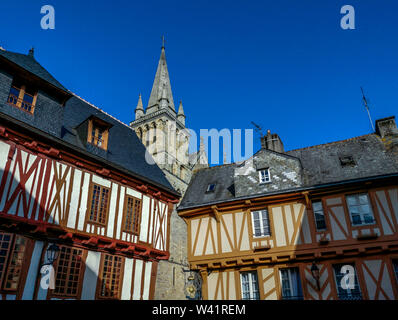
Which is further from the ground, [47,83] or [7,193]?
[47,83]

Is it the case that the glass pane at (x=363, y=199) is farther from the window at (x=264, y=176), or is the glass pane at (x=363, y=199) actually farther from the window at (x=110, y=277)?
the window at (x=110, y=277)

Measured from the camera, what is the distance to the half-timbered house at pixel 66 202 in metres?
7.92

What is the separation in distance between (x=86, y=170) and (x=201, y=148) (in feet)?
135

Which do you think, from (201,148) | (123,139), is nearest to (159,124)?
(201,148)

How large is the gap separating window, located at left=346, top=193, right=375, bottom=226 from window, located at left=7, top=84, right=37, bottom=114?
10830 mm

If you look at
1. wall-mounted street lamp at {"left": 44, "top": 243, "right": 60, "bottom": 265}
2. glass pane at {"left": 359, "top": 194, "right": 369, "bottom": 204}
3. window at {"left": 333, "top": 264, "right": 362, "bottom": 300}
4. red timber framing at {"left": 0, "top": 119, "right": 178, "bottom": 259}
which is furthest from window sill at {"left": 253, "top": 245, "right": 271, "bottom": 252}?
wall-mounted street lamp at {"left": 44, "top": 243, "right": 60, "bottom": 265}

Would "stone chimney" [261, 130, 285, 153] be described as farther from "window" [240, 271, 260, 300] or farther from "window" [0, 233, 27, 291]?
"window" [0, 233, 27, 291]

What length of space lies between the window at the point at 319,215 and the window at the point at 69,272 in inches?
307

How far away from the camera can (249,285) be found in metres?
11.2

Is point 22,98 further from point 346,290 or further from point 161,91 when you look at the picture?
point 161,91

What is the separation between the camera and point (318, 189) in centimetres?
1109

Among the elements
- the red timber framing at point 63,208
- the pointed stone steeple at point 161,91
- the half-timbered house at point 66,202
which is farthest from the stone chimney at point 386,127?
the pointed stone steeple at point 161,91

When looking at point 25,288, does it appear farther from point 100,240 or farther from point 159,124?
point 159,124

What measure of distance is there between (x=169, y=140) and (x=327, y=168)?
2339 cm
